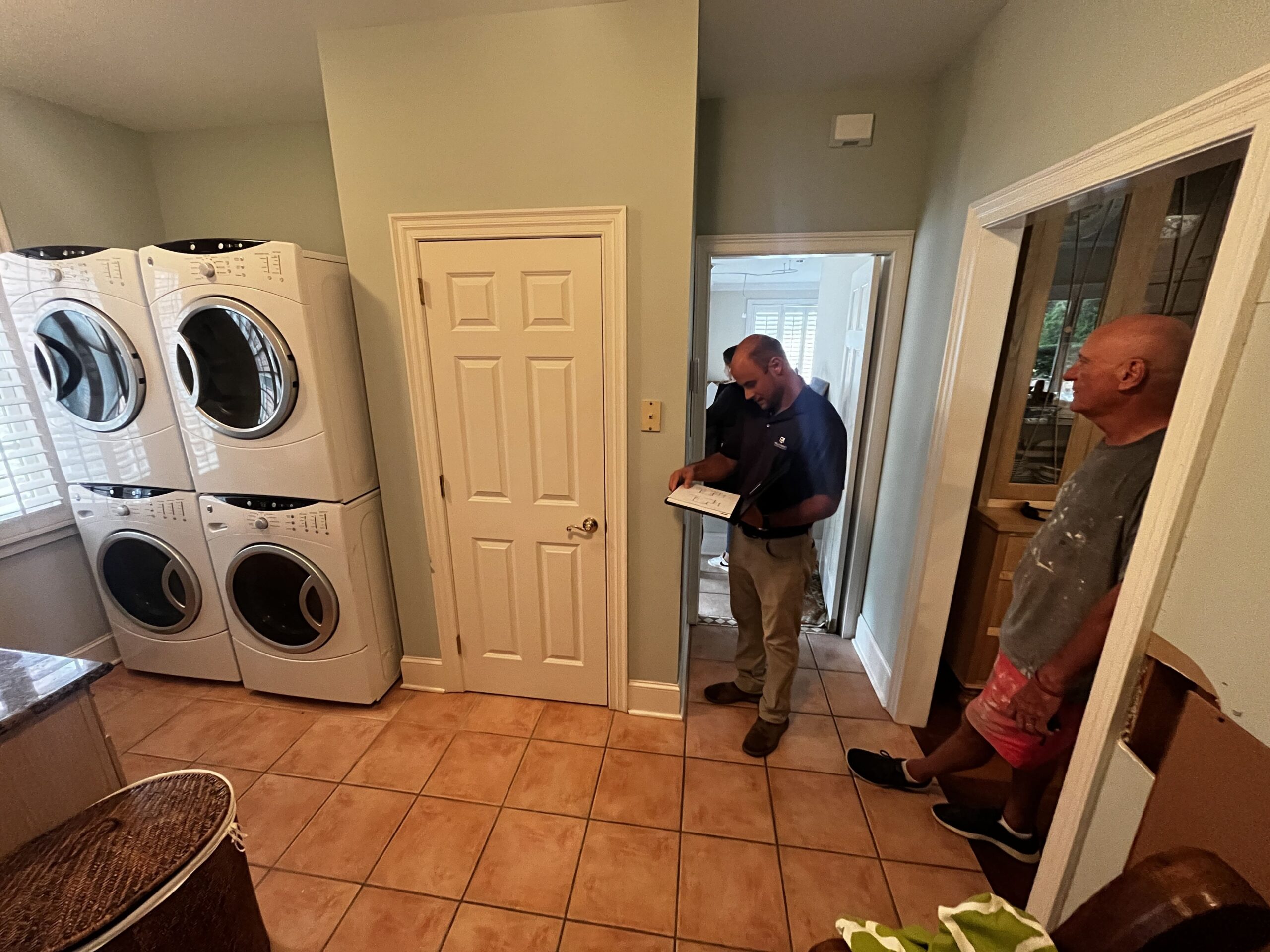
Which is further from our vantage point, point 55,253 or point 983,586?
point 983,586

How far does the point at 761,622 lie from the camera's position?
213 centimetres

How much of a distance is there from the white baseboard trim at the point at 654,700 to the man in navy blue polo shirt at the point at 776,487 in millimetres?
315

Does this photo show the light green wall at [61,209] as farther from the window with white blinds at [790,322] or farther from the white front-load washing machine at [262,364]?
the window with white blinds at [790,322]

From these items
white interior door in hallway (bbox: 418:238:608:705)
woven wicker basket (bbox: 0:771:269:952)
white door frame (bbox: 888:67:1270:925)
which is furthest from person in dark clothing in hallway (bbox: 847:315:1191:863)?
woven wicker basket (bbox: 0:771:269:952)

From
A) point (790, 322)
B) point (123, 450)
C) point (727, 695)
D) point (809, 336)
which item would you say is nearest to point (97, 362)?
point (123, 450)

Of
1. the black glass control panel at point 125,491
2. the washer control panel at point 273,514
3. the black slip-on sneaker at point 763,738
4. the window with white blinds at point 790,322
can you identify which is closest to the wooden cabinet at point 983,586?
the black slip-on sneaker at point 763,738

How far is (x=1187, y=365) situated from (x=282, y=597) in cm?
277

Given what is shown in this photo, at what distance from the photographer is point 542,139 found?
1.61 m

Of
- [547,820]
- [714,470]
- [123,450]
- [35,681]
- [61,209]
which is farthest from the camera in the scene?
[61,209]

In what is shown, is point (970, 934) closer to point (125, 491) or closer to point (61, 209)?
point (125, 491)

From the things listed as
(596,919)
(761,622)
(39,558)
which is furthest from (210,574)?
(761,622)

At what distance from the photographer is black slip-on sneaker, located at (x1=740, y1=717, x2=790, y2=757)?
6.27 ft

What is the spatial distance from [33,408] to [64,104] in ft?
4.22

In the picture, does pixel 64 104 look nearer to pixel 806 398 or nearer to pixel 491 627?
pixel 491 627
